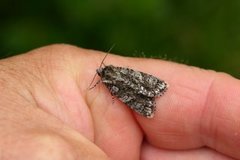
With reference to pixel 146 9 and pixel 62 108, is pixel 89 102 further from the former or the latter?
pixel 146 9

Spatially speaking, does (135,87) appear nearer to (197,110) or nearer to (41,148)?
(197,110)

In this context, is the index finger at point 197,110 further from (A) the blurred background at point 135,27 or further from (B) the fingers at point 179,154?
(A) the blurred background at point 135,27

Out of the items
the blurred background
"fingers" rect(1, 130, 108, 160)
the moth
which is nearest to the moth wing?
the moth

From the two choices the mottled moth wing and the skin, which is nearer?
the skin

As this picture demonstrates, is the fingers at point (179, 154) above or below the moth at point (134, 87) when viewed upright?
below

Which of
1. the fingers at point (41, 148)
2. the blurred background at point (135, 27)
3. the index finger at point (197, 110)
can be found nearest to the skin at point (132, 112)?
the index finger at point (197, 110)

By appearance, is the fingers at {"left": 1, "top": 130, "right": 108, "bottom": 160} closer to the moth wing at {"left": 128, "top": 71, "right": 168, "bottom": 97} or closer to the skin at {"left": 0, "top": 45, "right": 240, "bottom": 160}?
the skin at {"left": 0, "top": 45, "right": 240, "bottom": 160}

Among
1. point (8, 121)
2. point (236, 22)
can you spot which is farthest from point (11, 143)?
point (236, 22)
